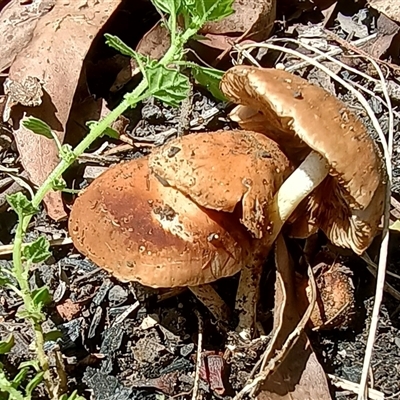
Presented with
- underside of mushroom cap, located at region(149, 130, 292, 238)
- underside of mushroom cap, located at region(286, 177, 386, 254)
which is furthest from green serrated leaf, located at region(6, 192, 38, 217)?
underside of mushroom cap, located at region(286, 177, 386, 254)

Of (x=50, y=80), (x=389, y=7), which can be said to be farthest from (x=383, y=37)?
(x=50, y=80)

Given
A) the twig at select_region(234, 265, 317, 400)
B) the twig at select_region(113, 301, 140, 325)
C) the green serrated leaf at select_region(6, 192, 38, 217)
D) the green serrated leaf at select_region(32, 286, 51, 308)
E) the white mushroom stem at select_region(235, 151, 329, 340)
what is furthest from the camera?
the twig at select_region(113, 301, 140, 325)

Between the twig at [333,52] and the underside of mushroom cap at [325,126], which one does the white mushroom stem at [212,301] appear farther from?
the twig at [333,52]

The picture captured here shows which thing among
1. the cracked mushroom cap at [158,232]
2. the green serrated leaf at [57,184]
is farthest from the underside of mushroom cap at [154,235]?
the green serrated leaf at [57,184]

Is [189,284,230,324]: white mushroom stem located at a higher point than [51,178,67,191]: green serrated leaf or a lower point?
lower

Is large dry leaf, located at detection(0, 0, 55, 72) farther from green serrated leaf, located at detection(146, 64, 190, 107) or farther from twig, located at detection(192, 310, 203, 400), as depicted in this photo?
twig, located at detection(192, 310, 203, 400)

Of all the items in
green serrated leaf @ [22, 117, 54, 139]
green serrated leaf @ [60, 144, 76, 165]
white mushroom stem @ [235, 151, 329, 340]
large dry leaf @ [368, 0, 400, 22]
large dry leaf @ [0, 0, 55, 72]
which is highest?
large dry leaf @ [368, 0, 400, 22]

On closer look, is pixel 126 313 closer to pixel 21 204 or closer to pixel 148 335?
pixel 148 335
